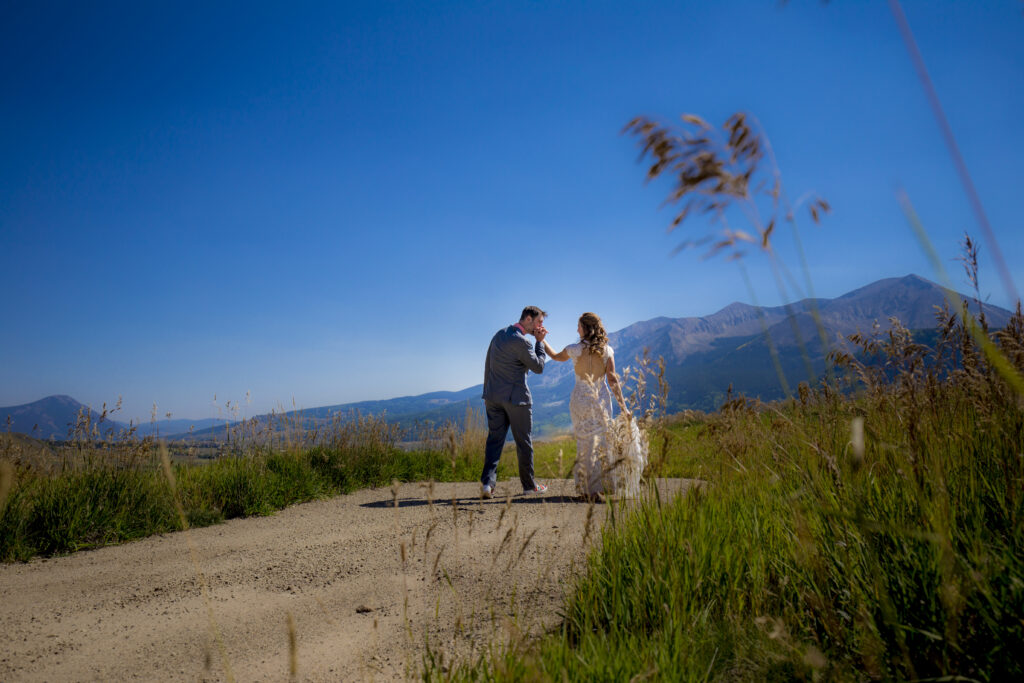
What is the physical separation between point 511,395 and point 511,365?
1.43 feet

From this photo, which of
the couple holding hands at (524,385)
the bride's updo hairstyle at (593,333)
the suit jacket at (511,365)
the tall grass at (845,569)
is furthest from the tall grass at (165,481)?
the bride's updo hairstyle at (593,333)

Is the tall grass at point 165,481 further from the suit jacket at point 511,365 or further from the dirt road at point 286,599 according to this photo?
the suit jacket at point 511,365

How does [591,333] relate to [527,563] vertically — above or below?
above

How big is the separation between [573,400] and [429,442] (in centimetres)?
437

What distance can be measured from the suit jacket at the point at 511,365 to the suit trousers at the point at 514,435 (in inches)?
5.2

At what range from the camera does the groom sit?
7863 mm

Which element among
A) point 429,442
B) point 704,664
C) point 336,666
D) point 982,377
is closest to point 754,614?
point 704,664

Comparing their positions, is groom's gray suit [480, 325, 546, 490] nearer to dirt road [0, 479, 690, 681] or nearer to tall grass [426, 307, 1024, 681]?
dirt road [0, 479, 690, 681]

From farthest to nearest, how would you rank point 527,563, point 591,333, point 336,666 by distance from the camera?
1. point 591,333
2. point 527,563
3. point 336,666

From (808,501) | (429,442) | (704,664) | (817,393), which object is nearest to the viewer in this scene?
(704,664)

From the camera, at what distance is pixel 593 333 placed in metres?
7.45

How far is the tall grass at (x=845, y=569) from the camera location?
66.6 inches

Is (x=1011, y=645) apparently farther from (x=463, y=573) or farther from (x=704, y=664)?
(x=463, y=573)

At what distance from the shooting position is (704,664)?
2.11 m
